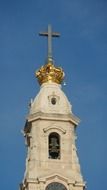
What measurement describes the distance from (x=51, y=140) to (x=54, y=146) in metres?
0.62

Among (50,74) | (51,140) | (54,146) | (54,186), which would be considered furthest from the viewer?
(50,74)

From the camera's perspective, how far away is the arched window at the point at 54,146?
8162cm

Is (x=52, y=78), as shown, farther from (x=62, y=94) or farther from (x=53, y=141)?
(x=53, y=141)

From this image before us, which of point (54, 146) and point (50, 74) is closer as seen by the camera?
point (54, 146)

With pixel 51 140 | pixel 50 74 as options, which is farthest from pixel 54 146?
pixel 50 74

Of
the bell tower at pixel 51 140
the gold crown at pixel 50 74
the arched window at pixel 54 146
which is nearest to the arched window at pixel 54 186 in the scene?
the bell tower at pixel 51 140

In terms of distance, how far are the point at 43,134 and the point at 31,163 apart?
9.52 ft

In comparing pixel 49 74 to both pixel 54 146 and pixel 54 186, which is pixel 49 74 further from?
pixel 54 186

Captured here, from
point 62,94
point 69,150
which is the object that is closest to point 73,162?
point 69,150

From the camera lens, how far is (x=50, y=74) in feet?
286

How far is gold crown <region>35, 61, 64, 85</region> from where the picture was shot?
87062 mm

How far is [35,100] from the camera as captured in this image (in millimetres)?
85625

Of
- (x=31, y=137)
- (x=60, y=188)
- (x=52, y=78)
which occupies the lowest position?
(x=60, y=188)

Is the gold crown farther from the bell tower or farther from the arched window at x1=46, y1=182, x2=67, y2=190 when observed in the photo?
the arched window at x1=46, y1=182, x2=67, y2=190
